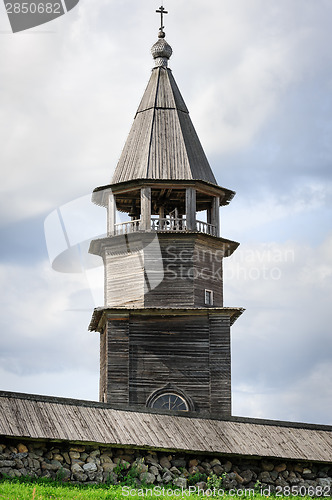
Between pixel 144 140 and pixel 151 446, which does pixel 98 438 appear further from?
pixel 144 140

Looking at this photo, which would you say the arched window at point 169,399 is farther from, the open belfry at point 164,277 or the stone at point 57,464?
the stone at point 57,464

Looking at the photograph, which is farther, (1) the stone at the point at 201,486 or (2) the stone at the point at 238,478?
(2) the stone at the point at 238,478

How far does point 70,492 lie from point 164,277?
→ 42.6 feet

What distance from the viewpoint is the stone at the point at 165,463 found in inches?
803

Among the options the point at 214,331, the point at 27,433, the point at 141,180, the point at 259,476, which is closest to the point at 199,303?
the point at 214,331

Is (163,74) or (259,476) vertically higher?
(163,74)

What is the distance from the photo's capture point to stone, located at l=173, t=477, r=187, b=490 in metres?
20.0

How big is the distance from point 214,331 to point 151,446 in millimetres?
9699

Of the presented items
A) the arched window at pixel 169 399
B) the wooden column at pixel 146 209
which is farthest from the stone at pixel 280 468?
the wooden column at pixel 146 209

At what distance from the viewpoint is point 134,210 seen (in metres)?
33.0

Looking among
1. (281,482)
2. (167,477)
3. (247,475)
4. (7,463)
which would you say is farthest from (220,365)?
(7,463)

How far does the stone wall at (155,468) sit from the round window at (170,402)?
7.15 metres

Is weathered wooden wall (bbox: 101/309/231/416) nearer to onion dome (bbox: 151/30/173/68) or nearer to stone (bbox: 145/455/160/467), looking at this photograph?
stone (bbox: 145/455/160/467)

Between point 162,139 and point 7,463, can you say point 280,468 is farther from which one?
point 162,139
